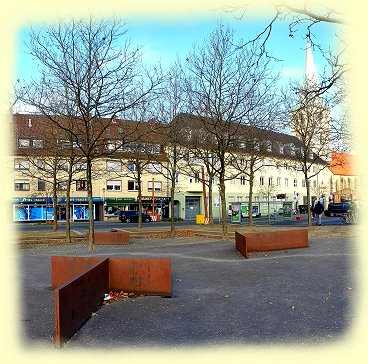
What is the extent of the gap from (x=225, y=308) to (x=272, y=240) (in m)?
7.38

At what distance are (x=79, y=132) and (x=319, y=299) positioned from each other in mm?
11778

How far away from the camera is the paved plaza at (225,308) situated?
5668 millimetres

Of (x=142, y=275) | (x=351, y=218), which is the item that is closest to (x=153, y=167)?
(x=351, y=218)

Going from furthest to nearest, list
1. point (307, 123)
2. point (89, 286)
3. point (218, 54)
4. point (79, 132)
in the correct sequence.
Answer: point (307, 123) < point (218, 54) < point (79, 132) < point (89, 286)

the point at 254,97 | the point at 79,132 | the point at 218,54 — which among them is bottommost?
the point at 79,132

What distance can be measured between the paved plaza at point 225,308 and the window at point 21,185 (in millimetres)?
38114

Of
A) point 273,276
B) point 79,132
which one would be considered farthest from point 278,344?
point 79,132

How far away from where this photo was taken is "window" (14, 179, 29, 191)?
1901 inches

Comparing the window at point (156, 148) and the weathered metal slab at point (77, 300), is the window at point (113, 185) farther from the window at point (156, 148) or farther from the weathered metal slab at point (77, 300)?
the weathered metal slab at point (77, 300)

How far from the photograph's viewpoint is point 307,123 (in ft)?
80.2

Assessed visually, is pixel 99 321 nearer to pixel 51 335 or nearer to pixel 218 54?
pixel 51 335

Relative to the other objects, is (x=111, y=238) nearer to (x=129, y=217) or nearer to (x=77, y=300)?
(x=77, y=300)

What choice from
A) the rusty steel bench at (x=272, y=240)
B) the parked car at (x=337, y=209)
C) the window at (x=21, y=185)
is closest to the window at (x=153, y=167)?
the rusty steel bench at (x=272, y=240)

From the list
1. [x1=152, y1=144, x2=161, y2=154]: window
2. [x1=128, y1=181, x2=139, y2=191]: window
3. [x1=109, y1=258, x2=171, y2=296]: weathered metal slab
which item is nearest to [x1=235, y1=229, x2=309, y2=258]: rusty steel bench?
[x1=109, y1=258, x2=171, y2=296]: weathered metal slab
